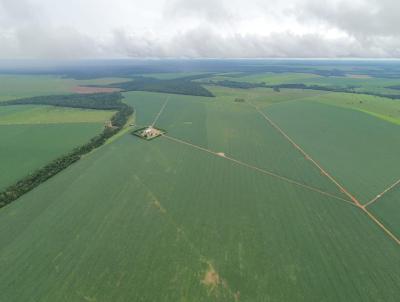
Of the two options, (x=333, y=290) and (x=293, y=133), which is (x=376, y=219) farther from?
(x=293, y=133)

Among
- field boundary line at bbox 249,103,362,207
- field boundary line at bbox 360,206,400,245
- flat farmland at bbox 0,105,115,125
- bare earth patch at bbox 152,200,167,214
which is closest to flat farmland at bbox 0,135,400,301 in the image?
bare earth patch at bbox 152,200,167,214

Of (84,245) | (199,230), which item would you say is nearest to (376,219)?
(199,230)

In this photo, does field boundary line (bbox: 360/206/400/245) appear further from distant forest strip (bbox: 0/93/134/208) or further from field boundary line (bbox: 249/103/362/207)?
distant forest strip (bbox: 0/93/134/208)

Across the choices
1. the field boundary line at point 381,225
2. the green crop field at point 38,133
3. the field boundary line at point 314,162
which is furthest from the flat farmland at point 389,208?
the green crop field at point 38,133

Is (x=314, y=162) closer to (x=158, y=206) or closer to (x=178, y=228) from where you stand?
(x=178, y=228)

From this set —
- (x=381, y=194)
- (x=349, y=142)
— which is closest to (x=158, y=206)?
(x=381, y=194)

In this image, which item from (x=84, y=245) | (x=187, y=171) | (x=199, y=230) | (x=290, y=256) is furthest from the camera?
(x=187, y=171)

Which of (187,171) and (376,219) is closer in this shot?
(376,219)
